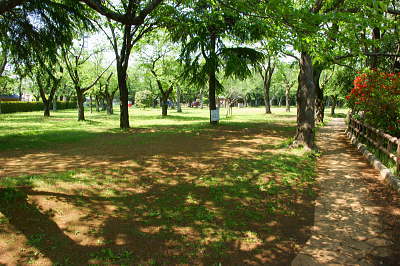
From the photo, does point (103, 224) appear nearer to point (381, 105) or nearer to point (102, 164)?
point (102, 164)

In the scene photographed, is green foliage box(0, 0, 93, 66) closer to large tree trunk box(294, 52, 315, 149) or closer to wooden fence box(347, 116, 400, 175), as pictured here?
large tree trunk box(294, 52, 315, 149)

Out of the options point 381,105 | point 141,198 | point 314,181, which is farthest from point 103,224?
point 381,105

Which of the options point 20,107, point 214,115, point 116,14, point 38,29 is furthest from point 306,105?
point 20,107

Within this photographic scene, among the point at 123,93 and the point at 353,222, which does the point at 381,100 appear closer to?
the point at 353,222

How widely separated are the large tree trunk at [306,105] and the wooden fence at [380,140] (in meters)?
2.25

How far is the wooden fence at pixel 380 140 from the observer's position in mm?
7543

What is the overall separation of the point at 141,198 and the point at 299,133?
767 cm

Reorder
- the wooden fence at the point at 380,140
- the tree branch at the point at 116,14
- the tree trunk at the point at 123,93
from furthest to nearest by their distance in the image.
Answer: the tree trunk at the point at 123,93 < the wooden fence at the point at 380,140 < the tree branch at the point at 116,14

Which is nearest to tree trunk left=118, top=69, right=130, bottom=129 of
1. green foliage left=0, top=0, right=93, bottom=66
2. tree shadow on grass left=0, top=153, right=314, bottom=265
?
green foliage left=0, top=0, right=93, bottom=66

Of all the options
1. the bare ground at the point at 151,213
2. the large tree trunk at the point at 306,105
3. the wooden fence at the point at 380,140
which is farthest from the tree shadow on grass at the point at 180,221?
the large tree trunk at the point at 306,105

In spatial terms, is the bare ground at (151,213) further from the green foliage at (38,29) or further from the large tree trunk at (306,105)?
the green foliage at (38,29)

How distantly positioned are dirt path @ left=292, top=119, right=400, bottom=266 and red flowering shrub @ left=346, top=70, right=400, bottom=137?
10.1 feet

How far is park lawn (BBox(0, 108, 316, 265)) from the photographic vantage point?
3906mm

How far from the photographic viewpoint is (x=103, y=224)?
4.62m
